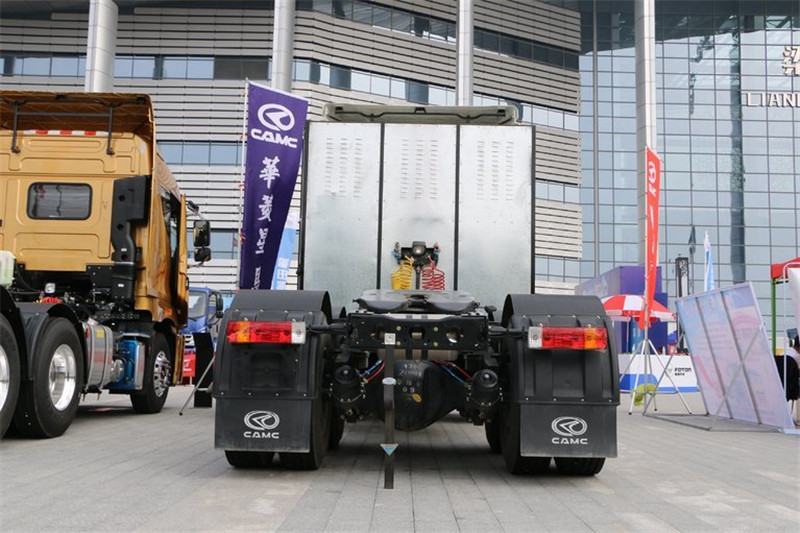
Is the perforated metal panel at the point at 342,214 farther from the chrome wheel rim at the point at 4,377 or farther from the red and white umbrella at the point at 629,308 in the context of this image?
the red and white umbrella at the point at 629,308

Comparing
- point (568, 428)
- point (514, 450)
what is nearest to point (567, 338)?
point (568, 428)

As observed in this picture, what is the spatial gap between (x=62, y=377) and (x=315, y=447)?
12.1 ft

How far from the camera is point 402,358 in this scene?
253 inches

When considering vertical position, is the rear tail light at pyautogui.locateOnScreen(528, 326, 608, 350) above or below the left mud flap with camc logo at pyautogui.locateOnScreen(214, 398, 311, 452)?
above

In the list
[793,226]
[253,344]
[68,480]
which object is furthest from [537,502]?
[793,226]

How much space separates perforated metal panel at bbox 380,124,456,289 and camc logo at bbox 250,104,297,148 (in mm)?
3951

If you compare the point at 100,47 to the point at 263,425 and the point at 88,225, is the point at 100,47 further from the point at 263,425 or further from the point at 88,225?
the point at 263,425

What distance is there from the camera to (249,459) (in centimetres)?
653

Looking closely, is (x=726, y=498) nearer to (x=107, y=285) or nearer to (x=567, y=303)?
(x=567, y=303)

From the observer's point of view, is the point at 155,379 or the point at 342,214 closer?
the point at 342,214

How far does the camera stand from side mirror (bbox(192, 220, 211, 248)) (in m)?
12.3

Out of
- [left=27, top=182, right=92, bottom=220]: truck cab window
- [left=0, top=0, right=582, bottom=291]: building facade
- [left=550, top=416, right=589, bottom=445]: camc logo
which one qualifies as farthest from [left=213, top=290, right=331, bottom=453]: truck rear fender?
[left=0, top=0, right=582, bottom=291]: building facade

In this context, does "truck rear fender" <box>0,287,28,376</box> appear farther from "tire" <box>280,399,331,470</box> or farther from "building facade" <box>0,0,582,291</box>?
"building facade" <box>0,0,582,291</box>

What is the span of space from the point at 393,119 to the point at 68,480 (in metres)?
5.01
